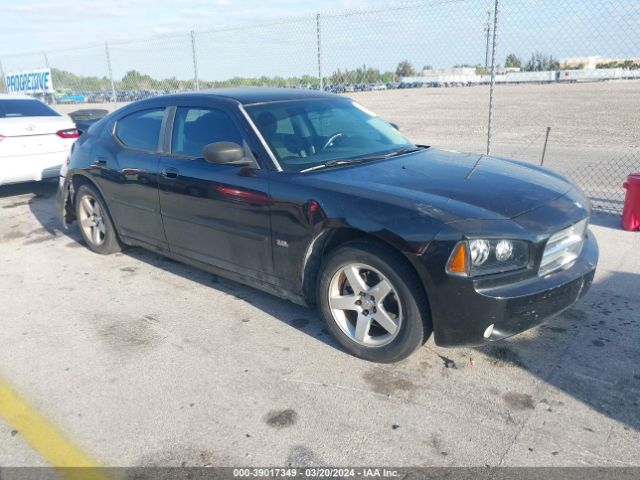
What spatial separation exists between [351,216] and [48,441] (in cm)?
205

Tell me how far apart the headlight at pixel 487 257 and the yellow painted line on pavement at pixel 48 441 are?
2.06m

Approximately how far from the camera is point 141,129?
483 centimetres

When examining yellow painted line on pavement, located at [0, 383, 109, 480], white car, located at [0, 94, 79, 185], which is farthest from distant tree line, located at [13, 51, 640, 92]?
yellow painted line on pavement, located at [0, 383, 109, 480]

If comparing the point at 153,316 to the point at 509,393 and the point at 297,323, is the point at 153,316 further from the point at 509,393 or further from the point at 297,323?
the point at 509,393

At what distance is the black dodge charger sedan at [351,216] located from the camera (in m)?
2.95

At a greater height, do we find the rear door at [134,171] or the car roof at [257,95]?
the car roof at [257,95]

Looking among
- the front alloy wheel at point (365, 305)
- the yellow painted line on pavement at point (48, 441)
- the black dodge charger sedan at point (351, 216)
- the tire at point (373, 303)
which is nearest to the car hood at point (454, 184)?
the black dodge charger sedan at point (351, 216)

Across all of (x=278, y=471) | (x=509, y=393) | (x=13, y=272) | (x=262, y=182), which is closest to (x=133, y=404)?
(x=278, y=471)

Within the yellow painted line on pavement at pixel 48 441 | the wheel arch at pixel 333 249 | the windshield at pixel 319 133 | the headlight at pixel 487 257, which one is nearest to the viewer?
the yellow painted line on pavement at pixel 48 441

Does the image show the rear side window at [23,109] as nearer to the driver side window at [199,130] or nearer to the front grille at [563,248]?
the driver side window at [199,130]

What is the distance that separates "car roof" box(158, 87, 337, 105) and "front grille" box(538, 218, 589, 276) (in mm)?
2328

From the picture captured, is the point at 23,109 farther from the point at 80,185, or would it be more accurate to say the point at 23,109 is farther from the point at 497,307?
the point at 497,307

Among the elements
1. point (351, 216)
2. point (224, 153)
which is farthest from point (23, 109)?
point (351, 216)

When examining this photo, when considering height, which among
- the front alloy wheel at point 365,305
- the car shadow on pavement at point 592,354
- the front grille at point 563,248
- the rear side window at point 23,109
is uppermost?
the rear side window at point 23,109
